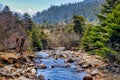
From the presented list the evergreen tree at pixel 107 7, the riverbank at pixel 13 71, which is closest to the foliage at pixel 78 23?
the evergreen tree at pixel 107 7

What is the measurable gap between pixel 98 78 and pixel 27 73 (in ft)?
23.3

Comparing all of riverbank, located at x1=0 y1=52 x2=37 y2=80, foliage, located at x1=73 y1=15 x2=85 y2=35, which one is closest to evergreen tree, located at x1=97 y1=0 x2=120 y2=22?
riverbank, located at x1=0 y1=52 x2=37 y2=80

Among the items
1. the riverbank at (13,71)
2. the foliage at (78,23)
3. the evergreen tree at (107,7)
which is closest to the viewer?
the riverbank at (13,71)

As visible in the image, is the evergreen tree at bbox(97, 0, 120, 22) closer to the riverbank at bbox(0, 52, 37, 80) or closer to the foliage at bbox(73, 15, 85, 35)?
the riverbank at bbox(0, 52, 37, 80)

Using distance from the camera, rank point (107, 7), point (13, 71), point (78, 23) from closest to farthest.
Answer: point (13, 71) → point (107, 7) → point (78, 23)

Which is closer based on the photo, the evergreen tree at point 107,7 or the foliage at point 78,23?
the evergreen tree at point 107,7

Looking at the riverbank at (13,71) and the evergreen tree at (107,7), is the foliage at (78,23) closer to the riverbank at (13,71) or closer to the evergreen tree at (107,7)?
the evergreen tree at (107,7)

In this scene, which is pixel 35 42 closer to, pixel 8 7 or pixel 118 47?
pixel 8 7

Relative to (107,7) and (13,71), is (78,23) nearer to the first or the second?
(107,7)

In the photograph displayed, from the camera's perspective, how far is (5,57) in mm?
38719

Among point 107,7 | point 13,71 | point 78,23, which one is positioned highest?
point 107,7

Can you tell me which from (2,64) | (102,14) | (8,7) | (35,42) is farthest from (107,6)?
(8,7)

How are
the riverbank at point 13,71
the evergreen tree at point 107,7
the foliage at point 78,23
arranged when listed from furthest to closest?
1. the foliage at point 78,23
2. the evergreen tree at point 107,7
3. the riverbank at point 13,71

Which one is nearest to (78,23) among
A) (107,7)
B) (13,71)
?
(107,7)
